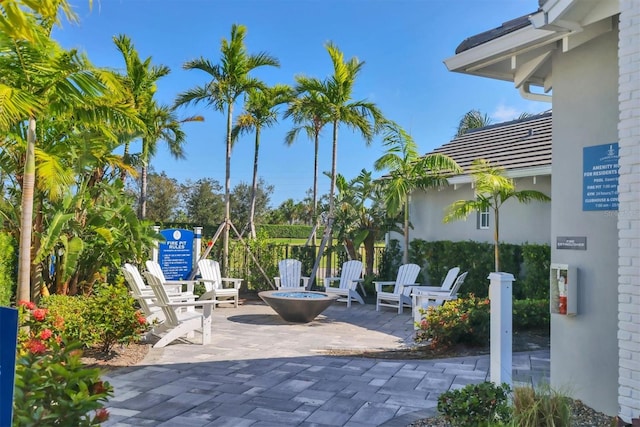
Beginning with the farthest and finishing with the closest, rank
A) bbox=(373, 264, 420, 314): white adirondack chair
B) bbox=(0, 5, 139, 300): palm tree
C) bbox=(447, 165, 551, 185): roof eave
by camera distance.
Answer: bbox=(373, 264, 420, 314): white adirondack chair → bbox=(447, 165, 551, 185): roof eave → bbox=(0, 5, 139, 300): palm tree

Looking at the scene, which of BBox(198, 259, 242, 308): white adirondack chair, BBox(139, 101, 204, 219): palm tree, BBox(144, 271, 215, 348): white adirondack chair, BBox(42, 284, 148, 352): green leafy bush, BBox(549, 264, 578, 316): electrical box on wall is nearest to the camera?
BBox(549, 264, 578, 316): electrical box on wall

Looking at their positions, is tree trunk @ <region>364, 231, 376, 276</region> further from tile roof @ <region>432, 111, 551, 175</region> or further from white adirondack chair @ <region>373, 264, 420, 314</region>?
tile roof @ <region>432, 111, 551, 175</region>

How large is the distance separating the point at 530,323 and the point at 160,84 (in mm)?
11913

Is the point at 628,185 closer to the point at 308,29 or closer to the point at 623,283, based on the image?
the point at 623,283

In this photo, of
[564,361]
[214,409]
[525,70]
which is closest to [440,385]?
[564,361]

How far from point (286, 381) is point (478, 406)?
2.69 meters

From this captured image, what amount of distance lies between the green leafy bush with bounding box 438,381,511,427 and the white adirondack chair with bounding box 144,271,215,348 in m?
4.77

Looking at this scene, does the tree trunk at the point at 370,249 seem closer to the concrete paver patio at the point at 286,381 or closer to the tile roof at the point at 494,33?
the concrete paver patio at the point at 286,381

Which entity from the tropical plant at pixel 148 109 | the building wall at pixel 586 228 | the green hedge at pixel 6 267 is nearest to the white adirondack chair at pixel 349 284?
the tropical plant at pixel 148 109

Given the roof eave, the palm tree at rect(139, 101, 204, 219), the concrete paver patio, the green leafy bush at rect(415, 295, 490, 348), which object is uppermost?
the palm tree at rect(139, 101, 204, 219)

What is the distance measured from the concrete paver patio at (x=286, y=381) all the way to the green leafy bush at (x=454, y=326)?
0.53 m

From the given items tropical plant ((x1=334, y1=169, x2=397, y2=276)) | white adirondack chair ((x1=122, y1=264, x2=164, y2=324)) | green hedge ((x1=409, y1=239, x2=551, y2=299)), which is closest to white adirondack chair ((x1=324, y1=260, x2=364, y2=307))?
tropical plant ((x1=334, y1=169, x2=397, y2=276))

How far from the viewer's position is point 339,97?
1301cm

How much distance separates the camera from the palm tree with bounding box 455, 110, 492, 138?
29859 mm
